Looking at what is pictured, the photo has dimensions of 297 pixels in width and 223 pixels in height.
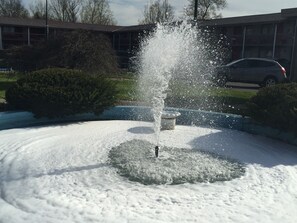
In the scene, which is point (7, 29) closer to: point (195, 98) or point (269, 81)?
point (269, 81)

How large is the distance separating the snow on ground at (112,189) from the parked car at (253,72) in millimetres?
13635

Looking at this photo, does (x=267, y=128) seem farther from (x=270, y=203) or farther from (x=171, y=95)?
(x=171, y=95)

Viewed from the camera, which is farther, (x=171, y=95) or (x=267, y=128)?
(x=171, y=95)

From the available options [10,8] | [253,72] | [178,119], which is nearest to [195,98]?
[178,119]

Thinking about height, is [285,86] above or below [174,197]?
above

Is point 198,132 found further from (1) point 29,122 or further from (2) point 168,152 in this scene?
(1) point 29,122

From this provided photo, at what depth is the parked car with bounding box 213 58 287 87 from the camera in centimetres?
2020

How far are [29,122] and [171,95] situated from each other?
6.19 metres

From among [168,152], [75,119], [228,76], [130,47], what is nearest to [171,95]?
[75,119]

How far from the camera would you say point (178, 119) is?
9.67 m

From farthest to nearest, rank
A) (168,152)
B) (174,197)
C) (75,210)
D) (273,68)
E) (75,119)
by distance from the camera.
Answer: (273,68)
(75,119)
(168,152)
(174,197)
(75,210)

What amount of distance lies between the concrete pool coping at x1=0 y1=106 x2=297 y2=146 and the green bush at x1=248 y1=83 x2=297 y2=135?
0.32 metres

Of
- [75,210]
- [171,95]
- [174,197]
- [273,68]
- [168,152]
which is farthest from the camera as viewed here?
[273,68]

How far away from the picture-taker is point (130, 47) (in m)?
41.8
